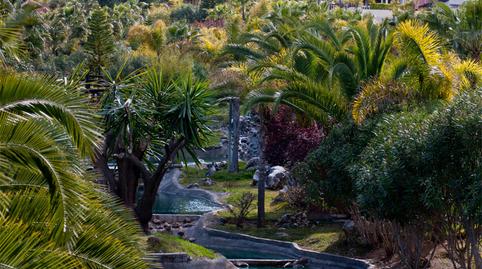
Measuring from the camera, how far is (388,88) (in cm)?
2088

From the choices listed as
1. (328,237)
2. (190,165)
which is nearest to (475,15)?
(328,237)

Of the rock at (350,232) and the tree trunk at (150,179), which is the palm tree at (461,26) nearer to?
the rock at (350,232)

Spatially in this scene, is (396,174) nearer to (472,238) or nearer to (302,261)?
(472,238)

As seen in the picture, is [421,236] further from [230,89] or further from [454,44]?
[230,89]

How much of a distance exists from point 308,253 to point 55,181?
648 inches

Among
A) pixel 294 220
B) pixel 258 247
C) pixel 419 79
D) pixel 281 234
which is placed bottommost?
pixel 258 247

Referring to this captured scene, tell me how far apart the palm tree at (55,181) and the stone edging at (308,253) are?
13.8 meters

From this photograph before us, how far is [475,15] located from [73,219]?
26.8 m

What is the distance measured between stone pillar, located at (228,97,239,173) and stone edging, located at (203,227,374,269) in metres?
9.57

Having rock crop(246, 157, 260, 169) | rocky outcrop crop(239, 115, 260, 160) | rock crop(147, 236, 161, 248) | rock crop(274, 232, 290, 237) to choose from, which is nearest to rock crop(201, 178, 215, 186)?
rock crop(246, 157, 260, 169)

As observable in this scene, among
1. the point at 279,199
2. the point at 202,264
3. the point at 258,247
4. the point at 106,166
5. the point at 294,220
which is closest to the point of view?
the point at 202,264

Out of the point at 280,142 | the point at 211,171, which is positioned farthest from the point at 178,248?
the point at 211,171

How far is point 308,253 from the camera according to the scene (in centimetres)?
2431

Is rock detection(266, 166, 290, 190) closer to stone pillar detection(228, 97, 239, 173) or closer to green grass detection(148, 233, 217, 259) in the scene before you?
stone pillar detection(228, 97, 239, 173)
